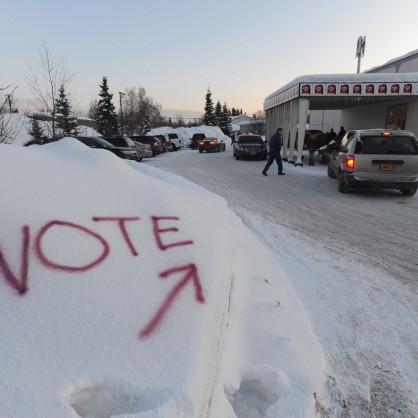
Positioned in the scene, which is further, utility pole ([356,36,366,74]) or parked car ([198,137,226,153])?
utility pole ([356,36,366,74])

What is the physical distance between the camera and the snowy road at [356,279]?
2396 millimetres

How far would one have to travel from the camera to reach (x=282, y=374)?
230 centimetres

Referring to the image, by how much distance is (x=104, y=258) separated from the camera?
7.73ft

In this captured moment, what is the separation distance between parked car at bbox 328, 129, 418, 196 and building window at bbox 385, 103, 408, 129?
34.0 feet

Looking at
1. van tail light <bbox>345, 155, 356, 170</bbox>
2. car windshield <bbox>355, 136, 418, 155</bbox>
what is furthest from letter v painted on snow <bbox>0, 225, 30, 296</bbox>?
car windshield <bbox>355, 136, 418, 155</bbox>

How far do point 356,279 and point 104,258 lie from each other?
293 cm

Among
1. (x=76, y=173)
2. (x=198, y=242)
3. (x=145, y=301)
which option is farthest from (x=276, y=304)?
(x=76, y=173)

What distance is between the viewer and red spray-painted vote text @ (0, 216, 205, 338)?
79.5 inches

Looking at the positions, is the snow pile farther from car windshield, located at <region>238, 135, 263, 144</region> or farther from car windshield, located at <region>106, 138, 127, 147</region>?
car windshield, located at <region>238, 135, 263, 144</region>

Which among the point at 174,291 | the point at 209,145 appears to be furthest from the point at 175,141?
the point at 174,291

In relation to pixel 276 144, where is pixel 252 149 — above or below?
below

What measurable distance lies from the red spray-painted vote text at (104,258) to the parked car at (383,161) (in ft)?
22.8

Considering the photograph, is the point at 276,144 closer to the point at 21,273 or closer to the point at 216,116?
the point at 21,273

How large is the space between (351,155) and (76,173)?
727 cm
